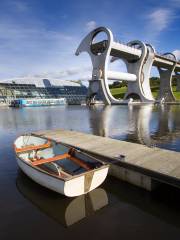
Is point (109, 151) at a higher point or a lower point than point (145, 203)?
higher

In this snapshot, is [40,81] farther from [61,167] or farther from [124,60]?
[61,167]

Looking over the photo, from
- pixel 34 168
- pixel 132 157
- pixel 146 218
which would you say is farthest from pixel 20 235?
pixel 132 157

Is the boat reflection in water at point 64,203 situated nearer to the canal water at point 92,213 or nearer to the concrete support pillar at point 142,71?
the canal water at point 92,213

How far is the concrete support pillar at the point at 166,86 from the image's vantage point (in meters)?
131

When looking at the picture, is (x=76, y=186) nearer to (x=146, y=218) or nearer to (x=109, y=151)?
(x=146, y=218)

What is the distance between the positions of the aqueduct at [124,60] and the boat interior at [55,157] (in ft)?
284

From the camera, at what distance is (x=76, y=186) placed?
10.7m

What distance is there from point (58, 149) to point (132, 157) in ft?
17.0

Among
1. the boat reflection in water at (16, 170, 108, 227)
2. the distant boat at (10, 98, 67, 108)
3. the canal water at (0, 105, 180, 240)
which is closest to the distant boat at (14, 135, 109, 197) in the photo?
the boat reflection in water at (16, 170, 108, 227)

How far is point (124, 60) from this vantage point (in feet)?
409

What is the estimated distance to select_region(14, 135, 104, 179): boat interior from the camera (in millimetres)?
13062

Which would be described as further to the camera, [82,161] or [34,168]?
[82,161]

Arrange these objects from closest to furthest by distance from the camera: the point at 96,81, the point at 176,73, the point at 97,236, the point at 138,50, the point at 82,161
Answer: the point at 97,236
the point at 82,161
the point at 96,81
the point at 138,50
the point at 176,73

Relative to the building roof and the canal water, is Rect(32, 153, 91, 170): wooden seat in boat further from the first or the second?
the building roof
